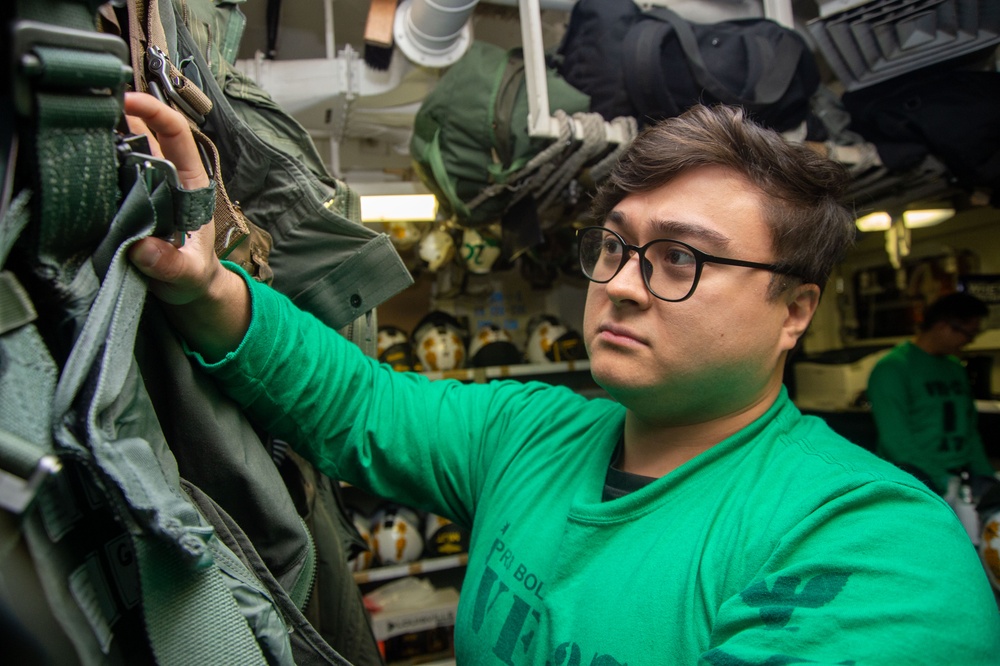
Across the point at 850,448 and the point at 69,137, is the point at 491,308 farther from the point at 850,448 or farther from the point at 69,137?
the point at 69,137

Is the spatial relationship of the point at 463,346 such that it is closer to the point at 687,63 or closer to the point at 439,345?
the point at 439,345

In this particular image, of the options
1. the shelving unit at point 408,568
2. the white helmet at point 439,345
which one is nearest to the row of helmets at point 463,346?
the white helmet at point 439,345

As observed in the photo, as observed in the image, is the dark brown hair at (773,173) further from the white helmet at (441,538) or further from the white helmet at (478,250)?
the white helmet at (441,538)

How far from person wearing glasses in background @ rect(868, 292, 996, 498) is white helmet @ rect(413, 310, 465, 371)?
2020mm

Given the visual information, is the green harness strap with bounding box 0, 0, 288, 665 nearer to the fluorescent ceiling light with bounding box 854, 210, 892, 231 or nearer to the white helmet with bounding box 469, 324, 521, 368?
the white helmet with bounding box 469, 324, 521, 368

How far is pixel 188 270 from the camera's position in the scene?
0.65m

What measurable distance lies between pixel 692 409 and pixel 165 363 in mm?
686

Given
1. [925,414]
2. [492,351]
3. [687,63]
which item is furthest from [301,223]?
[925,414]

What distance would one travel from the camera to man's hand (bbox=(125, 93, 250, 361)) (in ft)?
1.94

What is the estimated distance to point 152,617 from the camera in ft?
1.59

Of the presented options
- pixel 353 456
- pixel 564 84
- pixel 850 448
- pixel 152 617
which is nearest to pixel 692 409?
pixel 850 448

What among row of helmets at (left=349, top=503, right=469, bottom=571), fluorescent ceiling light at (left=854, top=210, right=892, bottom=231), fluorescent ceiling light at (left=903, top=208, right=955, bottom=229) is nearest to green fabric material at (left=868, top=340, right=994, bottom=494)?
fluorescent ceiling light at (left=854, top=210, right=892, bottom=231)

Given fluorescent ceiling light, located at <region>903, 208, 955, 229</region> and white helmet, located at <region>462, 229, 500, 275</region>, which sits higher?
fluorescent ceiling light, located at <region>903, 208, 955, 229</region>

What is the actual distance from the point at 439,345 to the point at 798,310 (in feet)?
6.70
